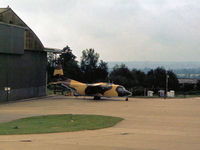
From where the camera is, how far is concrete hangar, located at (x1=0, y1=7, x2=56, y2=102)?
38.8 metres

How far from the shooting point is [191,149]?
1273 centimetres

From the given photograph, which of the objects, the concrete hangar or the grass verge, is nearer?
the grass verge

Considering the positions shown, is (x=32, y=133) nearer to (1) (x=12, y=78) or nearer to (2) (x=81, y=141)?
(2) (x=81, y=141)

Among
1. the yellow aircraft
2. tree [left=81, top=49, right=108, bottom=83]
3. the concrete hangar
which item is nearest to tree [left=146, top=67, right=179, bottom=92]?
tree [left=81, top=49, right=108, bottom=83]

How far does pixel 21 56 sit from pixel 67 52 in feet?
175

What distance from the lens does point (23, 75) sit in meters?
43.3

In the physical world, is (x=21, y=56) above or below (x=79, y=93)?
above

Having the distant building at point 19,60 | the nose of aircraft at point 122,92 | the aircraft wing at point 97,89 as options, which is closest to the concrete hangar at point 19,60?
the distant building at point 19,60

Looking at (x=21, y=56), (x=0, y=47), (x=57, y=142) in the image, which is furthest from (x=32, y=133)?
(x=21, y=56)

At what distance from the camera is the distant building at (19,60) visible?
38812 mm

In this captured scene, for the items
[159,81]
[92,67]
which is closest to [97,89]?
[92,67]

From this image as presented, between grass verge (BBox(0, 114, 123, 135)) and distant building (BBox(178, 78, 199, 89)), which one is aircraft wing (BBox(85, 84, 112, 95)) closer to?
grass verge (BBox(0, 114, 123, 135))

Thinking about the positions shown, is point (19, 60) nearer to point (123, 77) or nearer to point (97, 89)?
point (97, 89)

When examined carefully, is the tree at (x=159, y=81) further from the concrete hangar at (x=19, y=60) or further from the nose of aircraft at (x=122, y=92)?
the concrete hangar at (x=19, y=60)
